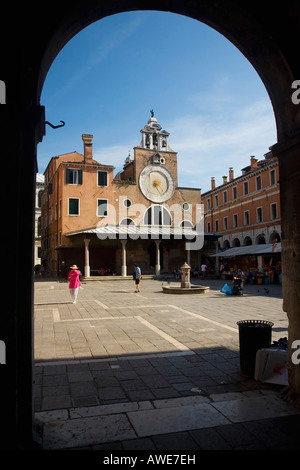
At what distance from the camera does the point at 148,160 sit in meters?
36.0

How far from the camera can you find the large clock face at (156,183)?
1390 inches

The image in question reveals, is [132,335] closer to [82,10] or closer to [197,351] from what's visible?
[197,351]

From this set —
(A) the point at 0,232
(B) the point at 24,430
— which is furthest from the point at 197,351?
(A) the point at 0,232

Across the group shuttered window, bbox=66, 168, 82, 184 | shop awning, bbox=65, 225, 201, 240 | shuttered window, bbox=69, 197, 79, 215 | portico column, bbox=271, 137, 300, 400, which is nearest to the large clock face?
shop awning, bbox=65, 225, 201, 240

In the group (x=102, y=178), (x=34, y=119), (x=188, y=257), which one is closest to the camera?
(x=34, y=119)

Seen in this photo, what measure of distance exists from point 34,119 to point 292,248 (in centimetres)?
307

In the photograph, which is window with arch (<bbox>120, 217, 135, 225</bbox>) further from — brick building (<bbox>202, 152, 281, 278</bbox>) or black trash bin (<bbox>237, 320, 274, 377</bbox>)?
black trash bin (<bbox>237, 320, 274, 377</bbox>)

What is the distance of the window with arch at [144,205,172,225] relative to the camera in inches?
1370

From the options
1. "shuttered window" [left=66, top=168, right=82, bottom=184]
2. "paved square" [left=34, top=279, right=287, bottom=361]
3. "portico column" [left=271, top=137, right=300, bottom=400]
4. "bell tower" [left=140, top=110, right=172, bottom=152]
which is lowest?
"paved square" [left=34, top=279, right=287, bottom=361]

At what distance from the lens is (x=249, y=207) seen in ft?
127

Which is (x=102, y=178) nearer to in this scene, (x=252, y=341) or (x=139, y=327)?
(x=139, y=327)

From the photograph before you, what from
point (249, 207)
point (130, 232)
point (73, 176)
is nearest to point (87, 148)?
point (73, 176)

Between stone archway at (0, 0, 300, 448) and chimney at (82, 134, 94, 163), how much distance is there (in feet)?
95.0

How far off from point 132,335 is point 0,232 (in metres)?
5.29
